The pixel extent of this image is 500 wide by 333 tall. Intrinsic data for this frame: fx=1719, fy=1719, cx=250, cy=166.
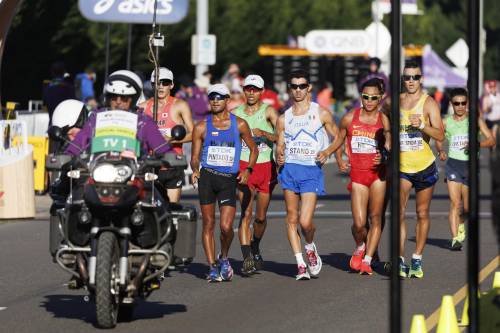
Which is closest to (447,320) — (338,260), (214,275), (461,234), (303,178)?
(214,275)

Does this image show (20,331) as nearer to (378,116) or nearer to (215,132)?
(215,132)

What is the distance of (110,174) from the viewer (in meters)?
11.4

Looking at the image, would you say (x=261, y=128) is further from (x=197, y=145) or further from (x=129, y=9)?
(x=129, y=9)

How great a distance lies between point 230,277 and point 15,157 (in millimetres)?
6934

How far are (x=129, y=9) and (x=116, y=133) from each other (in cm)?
1033

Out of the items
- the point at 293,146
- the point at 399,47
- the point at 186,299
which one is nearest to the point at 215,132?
the point at 293,146

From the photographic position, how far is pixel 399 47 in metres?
7.45

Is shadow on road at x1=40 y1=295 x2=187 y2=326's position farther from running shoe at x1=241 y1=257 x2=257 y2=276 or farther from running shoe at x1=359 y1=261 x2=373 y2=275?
running shoe at x1=359 y1=261 x2=373 y2=275

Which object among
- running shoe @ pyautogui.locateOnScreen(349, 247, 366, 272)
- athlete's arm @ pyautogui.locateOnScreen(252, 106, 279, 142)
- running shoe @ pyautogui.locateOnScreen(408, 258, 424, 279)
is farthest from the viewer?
athlete's arm @ pyautogui.locateOnScreen(252, 106, 279, 142)

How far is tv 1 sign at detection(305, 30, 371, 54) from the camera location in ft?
155

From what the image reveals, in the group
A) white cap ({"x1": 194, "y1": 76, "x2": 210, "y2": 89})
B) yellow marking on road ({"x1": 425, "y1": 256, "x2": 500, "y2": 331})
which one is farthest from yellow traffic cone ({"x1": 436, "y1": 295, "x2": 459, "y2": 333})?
white cap ({"x1": 194, "y1": 76, "x2": 210, "y2": 89})

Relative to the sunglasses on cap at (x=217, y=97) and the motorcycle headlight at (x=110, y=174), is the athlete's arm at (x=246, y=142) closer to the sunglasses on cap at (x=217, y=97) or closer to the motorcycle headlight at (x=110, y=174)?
the sunglasses on cap at (x=217, y=97)

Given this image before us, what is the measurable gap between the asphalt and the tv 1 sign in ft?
92.7

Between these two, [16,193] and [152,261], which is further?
[16,193]
